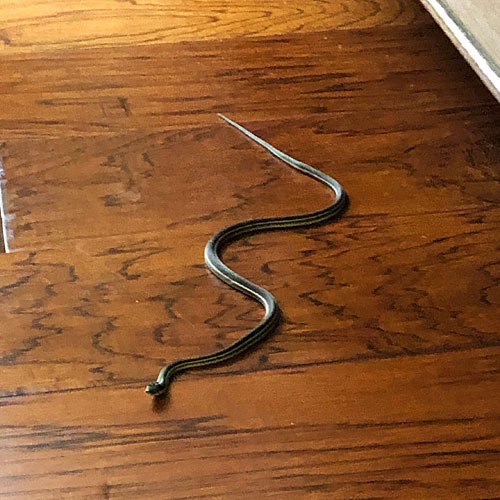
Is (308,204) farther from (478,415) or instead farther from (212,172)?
(478,415)

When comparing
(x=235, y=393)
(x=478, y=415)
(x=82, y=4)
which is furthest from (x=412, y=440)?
(x=82, y=4)

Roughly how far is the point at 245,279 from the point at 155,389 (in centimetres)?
23

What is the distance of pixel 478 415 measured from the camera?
40.1 inches

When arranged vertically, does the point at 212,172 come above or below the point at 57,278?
above

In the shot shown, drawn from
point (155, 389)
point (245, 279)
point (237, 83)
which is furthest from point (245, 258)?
point (237, 83)

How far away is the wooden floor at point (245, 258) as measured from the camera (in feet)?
3.20

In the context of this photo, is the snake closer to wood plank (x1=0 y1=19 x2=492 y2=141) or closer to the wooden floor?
the wooden floor

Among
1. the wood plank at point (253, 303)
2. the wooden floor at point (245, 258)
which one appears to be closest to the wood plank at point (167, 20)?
the wooden floor at point (245, 258)

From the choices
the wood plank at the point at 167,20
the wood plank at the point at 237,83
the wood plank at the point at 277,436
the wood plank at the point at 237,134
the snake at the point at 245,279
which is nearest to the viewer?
the wood plank at the point at 277,436

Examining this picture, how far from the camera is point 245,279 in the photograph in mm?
1190

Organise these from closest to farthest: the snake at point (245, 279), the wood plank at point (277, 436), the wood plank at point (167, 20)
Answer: the wood plank at point (277, 436) < the snake at point (245, 279) < the wood plank at point (167, 20)

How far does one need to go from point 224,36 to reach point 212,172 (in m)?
0.48

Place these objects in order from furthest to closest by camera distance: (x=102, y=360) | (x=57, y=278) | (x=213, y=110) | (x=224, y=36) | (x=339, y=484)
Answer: (x=224, y=36)
(x=213, y=110)
(x=57, y=278)
(x=102, y=360)
(x=339, y=484)

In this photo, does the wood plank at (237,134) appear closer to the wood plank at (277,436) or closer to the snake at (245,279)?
the snake at (245,279)
